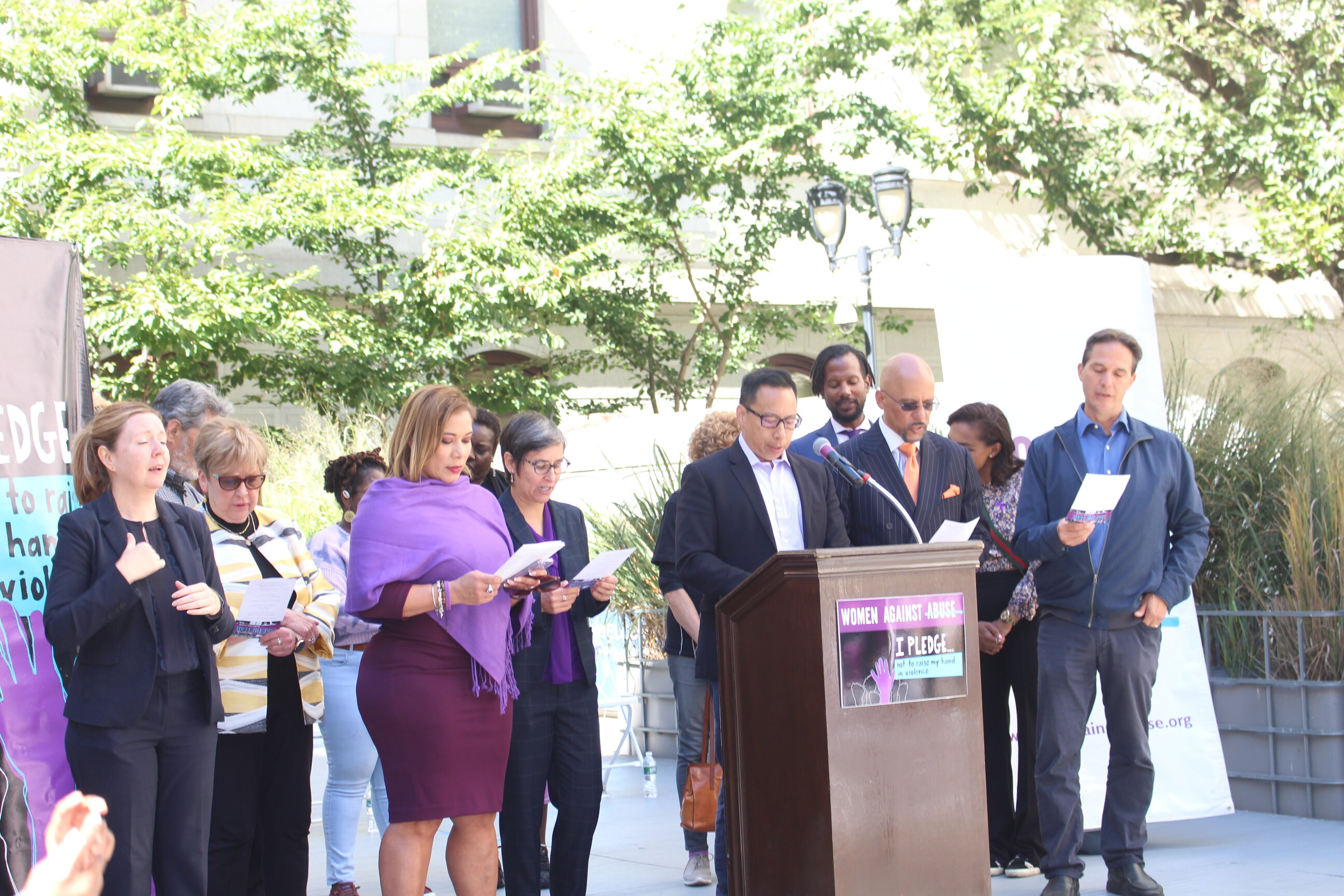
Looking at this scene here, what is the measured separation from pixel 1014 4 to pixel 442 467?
1521 cm

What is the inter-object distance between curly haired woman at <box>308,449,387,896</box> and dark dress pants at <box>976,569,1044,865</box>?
2.56 m

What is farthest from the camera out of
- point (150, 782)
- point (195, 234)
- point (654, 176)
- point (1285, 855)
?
point (654, 176)

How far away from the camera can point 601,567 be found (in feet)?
15.6

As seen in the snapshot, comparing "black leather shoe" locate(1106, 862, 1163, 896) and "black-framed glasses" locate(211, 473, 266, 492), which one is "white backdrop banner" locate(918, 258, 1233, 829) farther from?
"black-framed glasses" locate(211, 473, 266, 492)

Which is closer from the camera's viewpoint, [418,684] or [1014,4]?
[418,684]

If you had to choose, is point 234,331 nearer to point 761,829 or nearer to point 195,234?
point 195,234

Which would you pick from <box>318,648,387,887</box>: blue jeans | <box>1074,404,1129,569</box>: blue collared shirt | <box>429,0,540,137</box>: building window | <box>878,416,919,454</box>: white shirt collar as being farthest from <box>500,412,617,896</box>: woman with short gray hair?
<box>429,0,540,137</box>: building window

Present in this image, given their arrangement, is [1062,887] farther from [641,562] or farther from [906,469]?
[641,562]

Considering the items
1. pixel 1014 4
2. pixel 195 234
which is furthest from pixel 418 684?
pixel 1014 4

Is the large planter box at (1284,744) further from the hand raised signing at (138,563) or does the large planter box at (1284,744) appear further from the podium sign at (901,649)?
the hand raised signing at (138,563)

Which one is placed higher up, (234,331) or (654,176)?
(654,176)

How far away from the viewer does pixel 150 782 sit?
4004 millimetres

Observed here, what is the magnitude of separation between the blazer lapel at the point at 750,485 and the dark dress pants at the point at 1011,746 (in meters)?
1.37

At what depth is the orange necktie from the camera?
5344 millimetres
